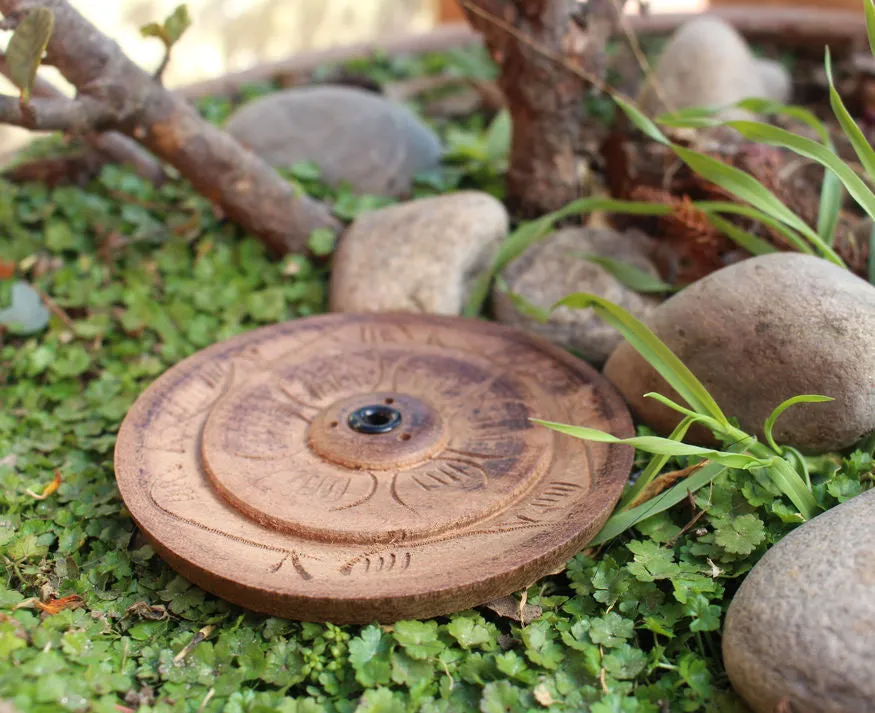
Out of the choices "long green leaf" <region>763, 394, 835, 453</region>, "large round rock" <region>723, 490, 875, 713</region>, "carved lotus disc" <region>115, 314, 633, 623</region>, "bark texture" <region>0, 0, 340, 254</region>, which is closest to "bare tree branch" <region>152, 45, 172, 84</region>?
"bark texture" <region>0, 0, 340, 254</region>

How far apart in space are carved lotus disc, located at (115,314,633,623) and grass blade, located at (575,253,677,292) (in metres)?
0.38

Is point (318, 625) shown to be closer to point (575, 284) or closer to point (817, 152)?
point (575, 284)

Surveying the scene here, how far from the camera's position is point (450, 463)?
77.9 inches

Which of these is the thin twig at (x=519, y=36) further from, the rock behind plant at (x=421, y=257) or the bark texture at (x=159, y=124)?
the bark texture at (x=159, y=124)

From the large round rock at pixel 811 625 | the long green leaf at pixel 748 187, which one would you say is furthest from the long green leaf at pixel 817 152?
the large round rock at pixel 811 625

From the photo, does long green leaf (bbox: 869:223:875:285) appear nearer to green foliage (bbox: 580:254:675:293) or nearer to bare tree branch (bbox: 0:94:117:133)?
green foliage (bbox: 580:254:675:293)

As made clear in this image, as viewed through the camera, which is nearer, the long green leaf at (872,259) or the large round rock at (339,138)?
the long green leaf at (872,259)

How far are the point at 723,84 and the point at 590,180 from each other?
2.37 feet

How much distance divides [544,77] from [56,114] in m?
1.46

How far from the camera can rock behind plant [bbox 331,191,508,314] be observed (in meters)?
2.67

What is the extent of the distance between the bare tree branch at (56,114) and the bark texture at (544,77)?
45.5 inches

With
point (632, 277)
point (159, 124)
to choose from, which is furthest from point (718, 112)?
point (159, 124)

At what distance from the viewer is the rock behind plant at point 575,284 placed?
2555 millimetres

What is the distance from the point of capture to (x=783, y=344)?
194 cm
